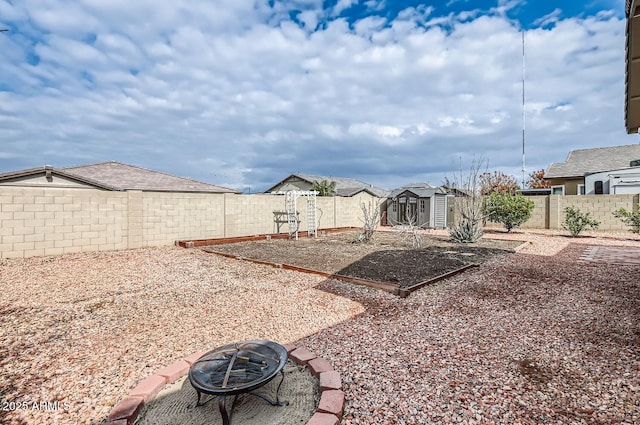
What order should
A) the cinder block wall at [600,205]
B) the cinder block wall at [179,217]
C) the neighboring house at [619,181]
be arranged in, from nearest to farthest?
the cinder block wall at [179,217] < the cinder block wall at [600,205] < the neighboring house at [619,181]

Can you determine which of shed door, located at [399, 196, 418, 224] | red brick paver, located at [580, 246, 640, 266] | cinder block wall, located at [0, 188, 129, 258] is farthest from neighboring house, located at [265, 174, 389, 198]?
cinder block wall, located at [0, 188, 129, 258]

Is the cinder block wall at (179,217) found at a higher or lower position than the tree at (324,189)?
lower

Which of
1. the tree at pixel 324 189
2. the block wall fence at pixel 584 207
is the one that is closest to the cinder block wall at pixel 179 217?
the tree at pixel 324 189

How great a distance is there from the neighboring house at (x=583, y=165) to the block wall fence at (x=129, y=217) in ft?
17.2

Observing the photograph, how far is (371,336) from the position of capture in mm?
3039

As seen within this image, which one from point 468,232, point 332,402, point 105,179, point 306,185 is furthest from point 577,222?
point 105,179

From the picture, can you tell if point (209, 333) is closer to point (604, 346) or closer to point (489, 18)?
point (604, 346)

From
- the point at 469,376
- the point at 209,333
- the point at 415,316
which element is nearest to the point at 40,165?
the point at 209,333

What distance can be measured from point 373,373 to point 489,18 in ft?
30.2

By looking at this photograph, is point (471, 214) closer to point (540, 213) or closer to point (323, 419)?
point (540, 213)

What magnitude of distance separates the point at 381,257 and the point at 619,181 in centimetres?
1406

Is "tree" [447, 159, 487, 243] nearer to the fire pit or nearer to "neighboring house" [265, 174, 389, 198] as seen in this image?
the fire pit

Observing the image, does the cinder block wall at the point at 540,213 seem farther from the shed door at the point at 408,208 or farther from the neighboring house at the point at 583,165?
the shed door at the point at 408,208

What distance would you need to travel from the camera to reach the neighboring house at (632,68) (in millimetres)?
2457
